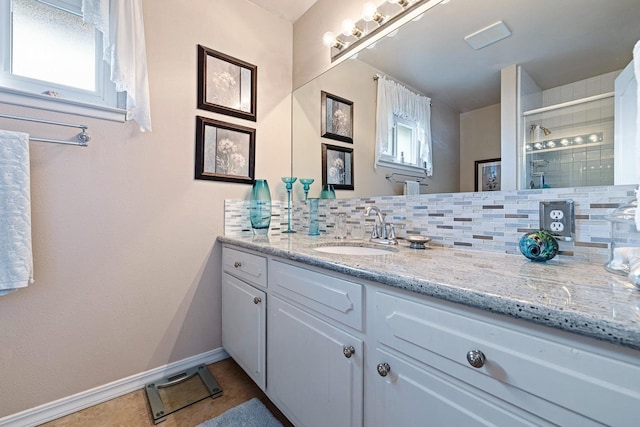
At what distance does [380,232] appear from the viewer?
1364mm

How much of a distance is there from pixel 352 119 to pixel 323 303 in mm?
1164

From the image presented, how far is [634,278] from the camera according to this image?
55 cm

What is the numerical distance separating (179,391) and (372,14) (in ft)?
7.25

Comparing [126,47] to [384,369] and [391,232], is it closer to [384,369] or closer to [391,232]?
[391,232]

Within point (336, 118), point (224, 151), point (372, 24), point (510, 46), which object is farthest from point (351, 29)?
point (224, 151)

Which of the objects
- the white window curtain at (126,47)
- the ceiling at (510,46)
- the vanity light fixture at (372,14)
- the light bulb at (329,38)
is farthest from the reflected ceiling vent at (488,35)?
the white window curtain at (126,47)

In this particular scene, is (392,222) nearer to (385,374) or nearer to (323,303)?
(323,303)

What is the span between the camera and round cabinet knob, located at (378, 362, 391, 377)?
71 cm

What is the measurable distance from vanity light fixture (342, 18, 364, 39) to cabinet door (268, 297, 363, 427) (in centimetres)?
151

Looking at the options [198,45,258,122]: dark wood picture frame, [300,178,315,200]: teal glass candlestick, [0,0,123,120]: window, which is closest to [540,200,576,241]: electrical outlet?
[300,178,315,200]: teal glass candlestick

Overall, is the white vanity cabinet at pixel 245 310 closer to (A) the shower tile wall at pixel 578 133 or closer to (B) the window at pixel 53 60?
(B) the window at pixel 53 60

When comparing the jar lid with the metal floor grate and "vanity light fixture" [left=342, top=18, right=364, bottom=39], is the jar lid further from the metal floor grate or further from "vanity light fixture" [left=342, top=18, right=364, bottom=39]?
the metal floor grate

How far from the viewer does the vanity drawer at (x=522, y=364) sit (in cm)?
40

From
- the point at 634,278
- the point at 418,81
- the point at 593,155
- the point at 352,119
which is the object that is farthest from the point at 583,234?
the point at 352,119
